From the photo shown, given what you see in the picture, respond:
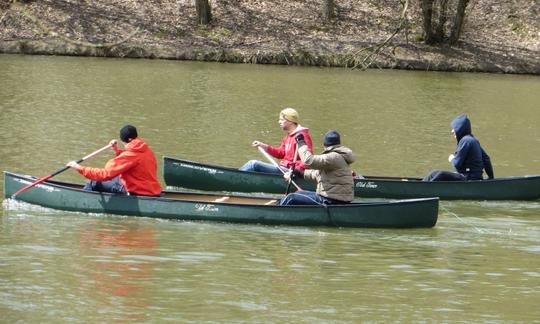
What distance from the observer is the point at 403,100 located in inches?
1215

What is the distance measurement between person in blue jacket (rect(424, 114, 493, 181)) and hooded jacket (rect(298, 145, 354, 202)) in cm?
314

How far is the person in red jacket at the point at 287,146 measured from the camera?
16.6 metres

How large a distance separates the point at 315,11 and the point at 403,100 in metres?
13.2

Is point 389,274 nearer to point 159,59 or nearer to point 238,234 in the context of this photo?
point 238,234

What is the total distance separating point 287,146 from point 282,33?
23.6m

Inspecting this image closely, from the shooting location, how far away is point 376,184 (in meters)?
18.0

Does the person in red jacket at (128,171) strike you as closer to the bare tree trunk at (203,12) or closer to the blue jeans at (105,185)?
the blue jeans at (105,185)

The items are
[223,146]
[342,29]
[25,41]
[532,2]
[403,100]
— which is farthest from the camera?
[532,2]

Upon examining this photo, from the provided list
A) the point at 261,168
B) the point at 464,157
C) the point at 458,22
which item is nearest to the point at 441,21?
the point at 458,22

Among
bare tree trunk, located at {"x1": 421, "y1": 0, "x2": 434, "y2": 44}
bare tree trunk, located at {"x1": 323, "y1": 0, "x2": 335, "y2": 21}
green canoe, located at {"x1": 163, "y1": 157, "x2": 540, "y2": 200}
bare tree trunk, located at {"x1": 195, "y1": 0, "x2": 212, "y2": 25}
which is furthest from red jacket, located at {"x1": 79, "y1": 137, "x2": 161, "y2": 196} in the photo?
bare tree trunk, located at {"x1": 323, "y1": 0, "x2": 335, "y2": 21}

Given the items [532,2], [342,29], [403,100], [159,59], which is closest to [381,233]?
[403,100]

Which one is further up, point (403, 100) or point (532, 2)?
point (532, 2)

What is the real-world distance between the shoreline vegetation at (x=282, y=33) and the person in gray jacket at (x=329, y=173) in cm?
2255

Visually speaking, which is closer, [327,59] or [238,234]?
[238,234]
